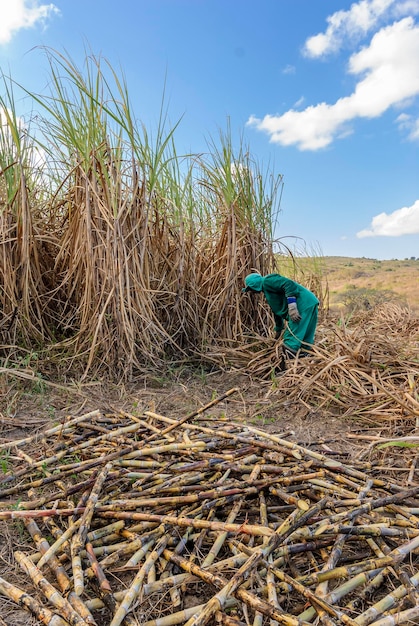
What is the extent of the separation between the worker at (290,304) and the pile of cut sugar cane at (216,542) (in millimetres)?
2154

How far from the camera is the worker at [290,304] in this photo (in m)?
3.76

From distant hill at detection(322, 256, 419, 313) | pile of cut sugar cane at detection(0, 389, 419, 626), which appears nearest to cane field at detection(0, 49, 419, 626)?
pile of cut sugar cane at detection(0, 389, 419, 626)

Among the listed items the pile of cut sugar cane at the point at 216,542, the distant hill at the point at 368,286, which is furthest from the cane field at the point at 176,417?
the distant hill at the point at 368,286

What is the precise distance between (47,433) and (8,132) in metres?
2.62

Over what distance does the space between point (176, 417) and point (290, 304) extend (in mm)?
1633

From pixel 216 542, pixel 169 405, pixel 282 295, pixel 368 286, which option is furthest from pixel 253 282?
pixel 368 286

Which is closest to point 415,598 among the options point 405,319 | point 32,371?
point 32,371

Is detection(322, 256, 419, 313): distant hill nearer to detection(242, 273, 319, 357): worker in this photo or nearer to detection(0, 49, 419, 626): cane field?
detection(242, 273, 319, 357): worker

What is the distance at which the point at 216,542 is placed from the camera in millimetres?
1209

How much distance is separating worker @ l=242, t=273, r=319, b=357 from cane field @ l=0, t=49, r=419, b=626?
0.26m

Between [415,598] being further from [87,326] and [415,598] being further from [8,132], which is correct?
[8,132]

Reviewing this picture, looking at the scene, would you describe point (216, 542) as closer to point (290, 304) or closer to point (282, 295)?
point (290, 304)

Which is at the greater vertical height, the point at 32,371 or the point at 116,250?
the point at 116,250

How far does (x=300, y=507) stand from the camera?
127cm
